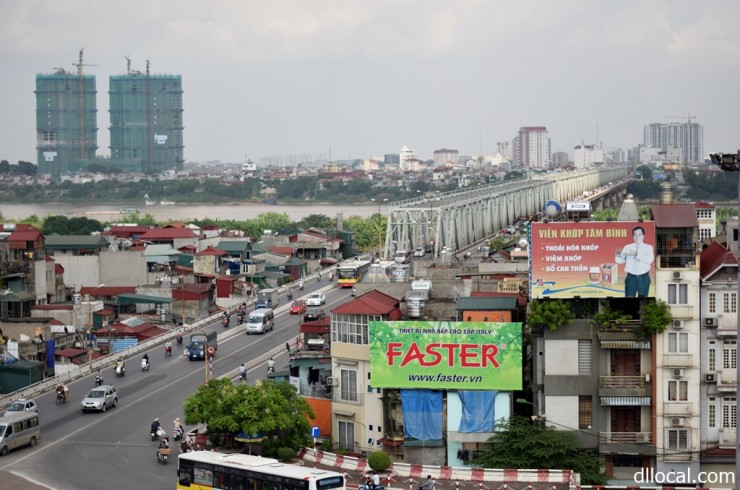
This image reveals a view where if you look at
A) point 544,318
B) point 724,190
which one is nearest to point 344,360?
point 544,318

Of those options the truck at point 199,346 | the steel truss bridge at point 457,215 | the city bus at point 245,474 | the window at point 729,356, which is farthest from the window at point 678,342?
the steel truss bridge at point 457,215

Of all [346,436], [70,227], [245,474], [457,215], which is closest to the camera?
[245,474]

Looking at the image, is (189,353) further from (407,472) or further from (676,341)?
(676,341)

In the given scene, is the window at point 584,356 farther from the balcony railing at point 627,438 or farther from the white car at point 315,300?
the white car at point 315,300

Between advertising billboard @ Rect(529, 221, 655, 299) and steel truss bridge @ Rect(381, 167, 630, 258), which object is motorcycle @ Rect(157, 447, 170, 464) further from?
steel truss bridge @ Rect(381, 167, 630, 258)

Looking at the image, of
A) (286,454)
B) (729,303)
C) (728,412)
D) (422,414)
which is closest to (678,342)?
(729,303)

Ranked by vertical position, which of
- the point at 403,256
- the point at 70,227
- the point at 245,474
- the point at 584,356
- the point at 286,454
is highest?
the point at 70,227

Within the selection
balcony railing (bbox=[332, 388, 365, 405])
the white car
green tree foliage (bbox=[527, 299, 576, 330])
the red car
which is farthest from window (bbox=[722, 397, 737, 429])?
the white car

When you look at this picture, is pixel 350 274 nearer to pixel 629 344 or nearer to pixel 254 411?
pixel 254 411
